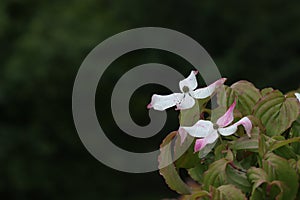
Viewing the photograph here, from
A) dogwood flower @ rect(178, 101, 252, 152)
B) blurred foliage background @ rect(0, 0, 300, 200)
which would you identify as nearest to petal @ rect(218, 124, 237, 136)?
dogwood flower @ rect(178, 101, 252, 152)

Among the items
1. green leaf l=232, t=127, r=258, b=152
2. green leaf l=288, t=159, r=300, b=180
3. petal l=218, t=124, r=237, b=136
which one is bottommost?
green leaf l=288, t=159, r=300, b=180

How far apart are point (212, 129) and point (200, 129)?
21 millimetres

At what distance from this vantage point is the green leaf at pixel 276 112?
A: 3.40 feet

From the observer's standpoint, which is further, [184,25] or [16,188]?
[184,25]

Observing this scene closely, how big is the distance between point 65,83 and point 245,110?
12.8 feet

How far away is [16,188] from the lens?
16.1 ft

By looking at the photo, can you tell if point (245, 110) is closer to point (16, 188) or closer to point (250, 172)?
point (250, 172)

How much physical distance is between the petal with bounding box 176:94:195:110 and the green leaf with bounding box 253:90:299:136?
0.35 ft

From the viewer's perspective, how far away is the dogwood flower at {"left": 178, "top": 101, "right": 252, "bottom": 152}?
0.99m

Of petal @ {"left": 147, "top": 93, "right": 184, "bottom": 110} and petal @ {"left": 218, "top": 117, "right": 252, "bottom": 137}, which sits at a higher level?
petal @ {"left": 147, "top": 93, "right": 184, "bottom": 110}

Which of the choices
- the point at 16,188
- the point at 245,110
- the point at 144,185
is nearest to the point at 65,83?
the point at 16,188

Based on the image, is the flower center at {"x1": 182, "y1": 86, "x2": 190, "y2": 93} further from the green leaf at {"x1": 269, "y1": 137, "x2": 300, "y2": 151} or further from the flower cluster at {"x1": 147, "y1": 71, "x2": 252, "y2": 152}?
the green leaf at {"x1": 269, "y1": 137, "x2": 300, "y2": 151}

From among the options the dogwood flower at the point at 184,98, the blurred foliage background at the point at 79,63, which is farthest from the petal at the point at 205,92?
the blurred foliage background at the point at 79,63

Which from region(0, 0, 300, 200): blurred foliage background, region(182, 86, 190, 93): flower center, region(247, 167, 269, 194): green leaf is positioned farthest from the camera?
region(0, 0, 300, 200): blurred foliage background
